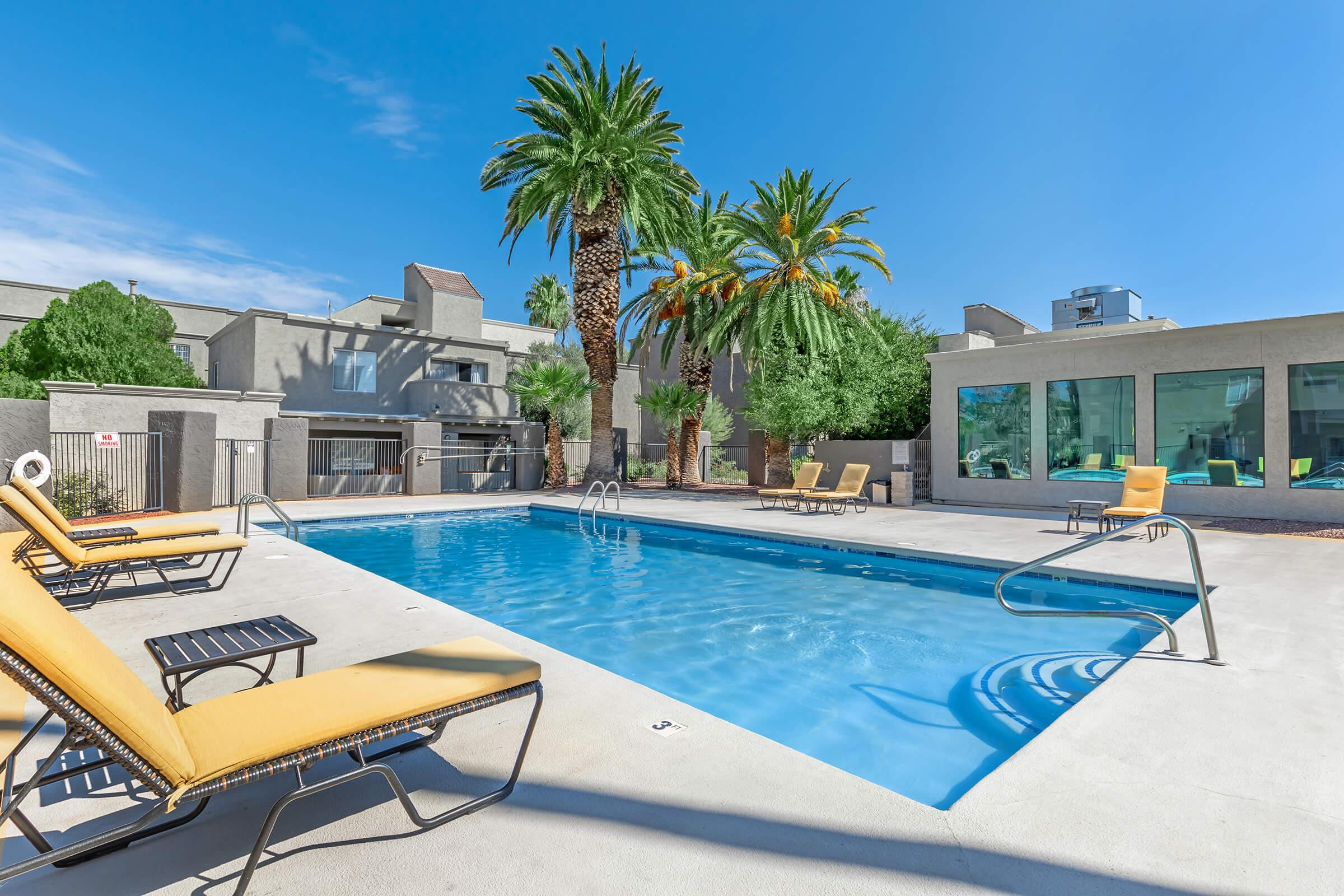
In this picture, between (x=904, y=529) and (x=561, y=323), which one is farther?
(x=561, y=323)

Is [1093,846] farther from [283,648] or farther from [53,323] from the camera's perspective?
[53,323]

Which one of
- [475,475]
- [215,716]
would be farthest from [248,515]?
[475,475]

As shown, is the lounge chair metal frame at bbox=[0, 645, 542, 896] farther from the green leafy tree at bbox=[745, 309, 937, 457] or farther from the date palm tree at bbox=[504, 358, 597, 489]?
the date palm tree at bbox=[504, 358, 597, 489]

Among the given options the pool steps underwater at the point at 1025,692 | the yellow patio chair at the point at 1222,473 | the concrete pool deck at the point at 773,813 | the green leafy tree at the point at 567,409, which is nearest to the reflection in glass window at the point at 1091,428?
the yellow patio chair at the point at 1222,473

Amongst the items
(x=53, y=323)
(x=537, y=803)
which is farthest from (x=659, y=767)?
(x=53, y=323)

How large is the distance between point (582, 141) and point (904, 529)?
Result: 14462 millimetres

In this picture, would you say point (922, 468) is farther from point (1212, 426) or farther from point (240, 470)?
point (240, 470)

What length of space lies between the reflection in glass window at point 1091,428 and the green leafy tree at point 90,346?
120 ft

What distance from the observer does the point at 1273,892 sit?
2.21 m

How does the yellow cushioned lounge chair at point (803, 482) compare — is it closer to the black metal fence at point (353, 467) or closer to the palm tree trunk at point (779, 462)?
the palm tree trunk at point (779, 462)

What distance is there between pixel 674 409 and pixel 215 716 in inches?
794

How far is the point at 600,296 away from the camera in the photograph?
20984 mm

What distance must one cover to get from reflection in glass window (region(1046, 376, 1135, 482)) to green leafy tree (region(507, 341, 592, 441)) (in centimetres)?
1438

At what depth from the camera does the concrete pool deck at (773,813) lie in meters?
2.26
